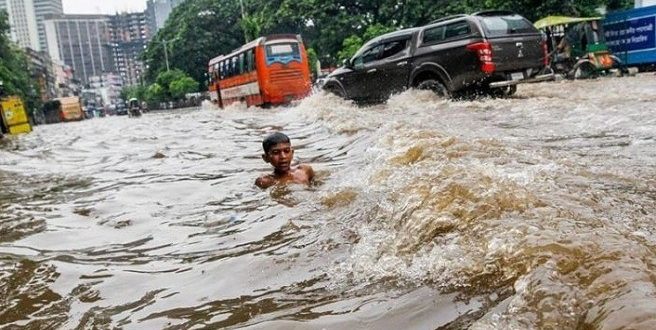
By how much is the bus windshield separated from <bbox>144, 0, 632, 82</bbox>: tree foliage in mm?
7695

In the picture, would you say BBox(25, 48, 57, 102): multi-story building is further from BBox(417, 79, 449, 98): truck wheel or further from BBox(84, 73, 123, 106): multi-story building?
BBox(417, 79, 449, 98): truck wheel

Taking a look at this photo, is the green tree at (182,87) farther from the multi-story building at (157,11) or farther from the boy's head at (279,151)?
the multi-story building at (157,11)

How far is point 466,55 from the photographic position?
988 centimetres

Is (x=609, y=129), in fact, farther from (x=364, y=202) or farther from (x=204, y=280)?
(x=204, y=280)

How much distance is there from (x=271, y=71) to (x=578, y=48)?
9724mm

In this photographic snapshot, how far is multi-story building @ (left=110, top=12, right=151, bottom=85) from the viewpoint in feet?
547

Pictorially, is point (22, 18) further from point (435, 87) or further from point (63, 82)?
point (435, 87)

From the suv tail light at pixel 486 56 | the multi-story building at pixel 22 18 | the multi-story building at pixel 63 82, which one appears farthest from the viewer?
the multi-story building at pixel 22 18

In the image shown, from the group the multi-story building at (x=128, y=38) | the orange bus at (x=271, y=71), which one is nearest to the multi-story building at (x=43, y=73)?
the orange bus at (x=271, y=71)

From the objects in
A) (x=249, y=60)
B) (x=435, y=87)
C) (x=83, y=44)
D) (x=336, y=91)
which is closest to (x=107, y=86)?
(x=83, y=44)

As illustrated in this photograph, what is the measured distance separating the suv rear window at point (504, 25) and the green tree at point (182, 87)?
154ft

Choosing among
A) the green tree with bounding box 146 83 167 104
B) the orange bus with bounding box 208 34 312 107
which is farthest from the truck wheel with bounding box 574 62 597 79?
the green tree with bounding box 146 83 167 104

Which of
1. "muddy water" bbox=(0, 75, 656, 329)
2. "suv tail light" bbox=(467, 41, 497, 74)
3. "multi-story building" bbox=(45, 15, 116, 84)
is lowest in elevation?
"muddy water" bbox=(0, 75, 656, 329)

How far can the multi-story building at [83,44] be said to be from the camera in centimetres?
16712
